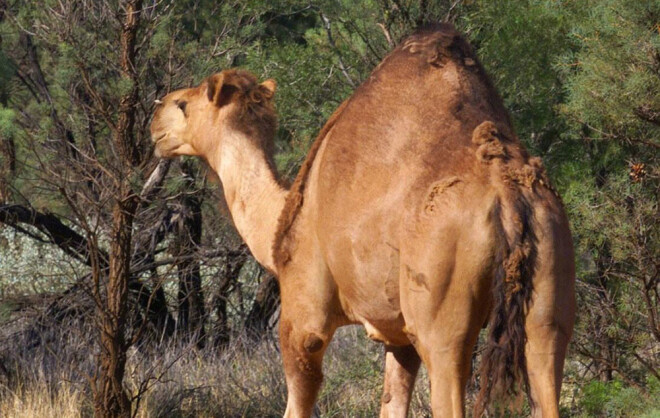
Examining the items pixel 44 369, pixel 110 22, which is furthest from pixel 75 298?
pixel 110 22

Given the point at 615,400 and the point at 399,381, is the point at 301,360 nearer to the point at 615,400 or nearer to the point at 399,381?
the point at 399,381

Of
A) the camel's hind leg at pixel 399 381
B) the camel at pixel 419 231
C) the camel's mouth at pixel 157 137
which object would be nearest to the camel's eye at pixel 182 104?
the camel's mouth at pixel 157 137

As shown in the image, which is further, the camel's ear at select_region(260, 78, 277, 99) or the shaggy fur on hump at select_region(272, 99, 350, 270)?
the camel's ear at select_region(260, 78, 277, 99)

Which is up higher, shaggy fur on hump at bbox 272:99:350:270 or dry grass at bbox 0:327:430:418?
shaggy fur on hump at bbox 272:99:350:270

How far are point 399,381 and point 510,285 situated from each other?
85.8 inches

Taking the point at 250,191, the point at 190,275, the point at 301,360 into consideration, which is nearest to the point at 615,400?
the point at 301,360

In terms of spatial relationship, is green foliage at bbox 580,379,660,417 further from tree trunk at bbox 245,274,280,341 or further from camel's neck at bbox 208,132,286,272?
tree trunk at bbox 245,274,280,341

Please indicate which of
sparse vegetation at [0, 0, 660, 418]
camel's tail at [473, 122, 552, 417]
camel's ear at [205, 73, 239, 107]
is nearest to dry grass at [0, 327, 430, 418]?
sparse vegetation at [0, 0, 660, 418]

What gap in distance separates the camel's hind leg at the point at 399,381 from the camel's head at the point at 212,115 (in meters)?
1.74

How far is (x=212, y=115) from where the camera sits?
7.64 metres

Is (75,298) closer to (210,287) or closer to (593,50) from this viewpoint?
(210,287)

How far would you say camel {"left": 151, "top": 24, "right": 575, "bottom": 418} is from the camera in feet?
15.8

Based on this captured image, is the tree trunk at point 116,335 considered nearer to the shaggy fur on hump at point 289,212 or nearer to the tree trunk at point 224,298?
the shaggy fur on hump at point 289,212

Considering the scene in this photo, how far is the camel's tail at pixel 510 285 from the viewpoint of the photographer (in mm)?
4746
